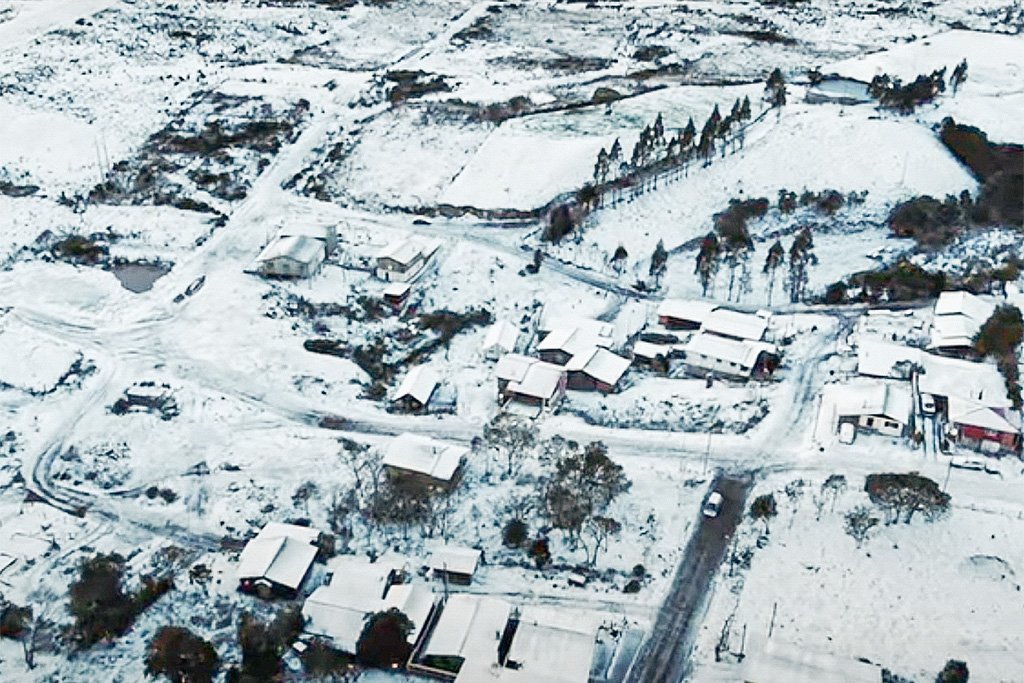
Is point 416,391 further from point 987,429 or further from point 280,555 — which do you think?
point 987,429

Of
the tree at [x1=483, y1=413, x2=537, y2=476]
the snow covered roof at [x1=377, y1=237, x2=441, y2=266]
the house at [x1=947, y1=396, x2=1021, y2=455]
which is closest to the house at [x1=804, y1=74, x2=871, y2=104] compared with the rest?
the snow covered roof at [x1=377, y1=237, x2=441, y2=266]

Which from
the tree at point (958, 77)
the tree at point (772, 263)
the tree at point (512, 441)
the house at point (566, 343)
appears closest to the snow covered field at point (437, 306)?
the tree at point (512, 441)

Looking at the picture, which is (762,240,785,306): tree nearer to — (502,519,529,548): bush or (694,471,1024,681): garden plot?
(694,471,1024,681): garden plot

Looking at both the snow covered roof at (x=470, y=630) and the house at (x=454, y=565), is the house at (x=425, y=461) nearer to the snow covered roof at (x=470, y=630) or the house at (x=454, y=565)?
the house at (x=454, y=565)

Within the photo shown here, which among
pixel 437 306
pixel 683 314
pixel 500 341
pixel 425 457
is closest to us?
pixel 425 457

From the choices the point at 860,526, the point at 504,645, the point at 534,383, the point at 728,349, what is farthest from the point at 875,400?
the point at 504,645

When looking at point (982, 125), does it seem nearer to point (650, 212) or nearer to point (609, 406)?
point (650, 212)
